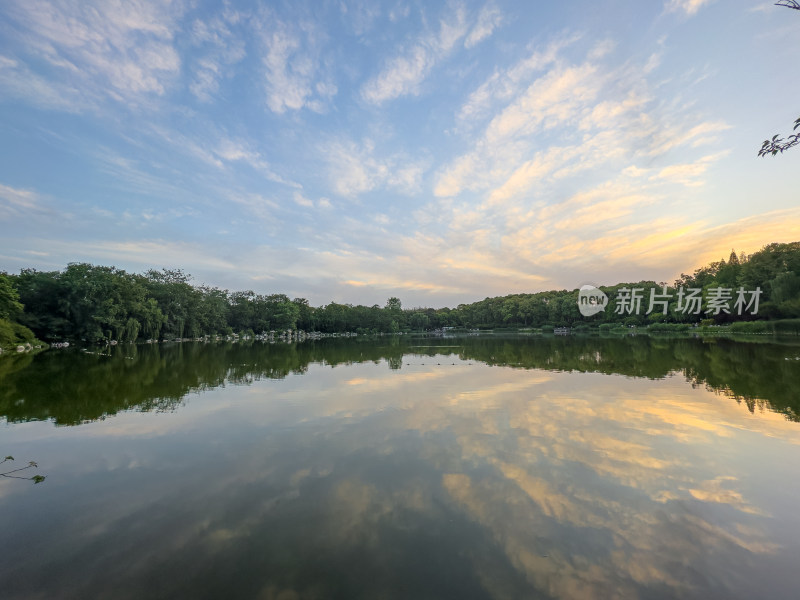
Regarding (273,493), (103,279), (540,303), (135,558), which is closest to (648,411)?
(273,493)

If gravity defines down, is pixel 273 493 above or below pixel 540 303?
below

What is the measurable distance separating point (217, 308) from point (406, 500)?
223 feet

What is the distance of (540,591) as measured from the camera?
3080 mm

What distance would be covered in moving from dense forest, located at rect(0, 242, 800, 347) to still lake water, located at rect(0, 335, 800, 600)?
3513 cm

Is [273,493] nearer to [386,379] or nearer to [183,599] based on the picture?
[183,599]

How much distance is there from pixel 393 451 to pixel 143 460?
4.17 m

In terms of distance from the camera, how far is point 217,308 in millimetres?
65000

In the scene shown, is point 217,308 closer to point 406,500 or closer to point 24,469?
point 24,469

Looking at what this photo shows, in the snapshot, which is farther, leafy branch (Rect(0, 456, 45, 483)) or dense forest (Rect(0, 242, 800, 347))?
dense forest (Rect(0, 242, 800, 347))

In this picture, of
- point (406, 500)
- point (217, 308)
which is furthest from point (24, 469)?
point (217, 308)

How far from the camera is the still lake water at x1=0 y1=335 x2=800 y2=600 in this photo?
329 cm

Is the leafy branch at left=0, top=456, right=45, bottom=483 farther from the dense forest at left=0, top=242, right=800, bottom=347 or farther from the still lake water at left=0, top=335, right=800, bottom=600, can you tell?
the dense forest at left=0, top=242, right=800, bottom=347

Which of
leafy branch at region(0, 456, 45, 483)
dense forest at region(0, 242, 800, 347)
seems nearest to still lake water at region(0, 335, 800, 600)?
leafy branch at region(0, 456, 45, 483)

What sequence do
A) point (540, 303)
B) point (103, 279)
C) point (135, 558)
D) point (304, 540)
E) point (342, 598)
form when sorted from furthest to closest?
point (540, 303) < point (103, 279) < point (304, 540) < point (135, 558) < point (342, 598)
